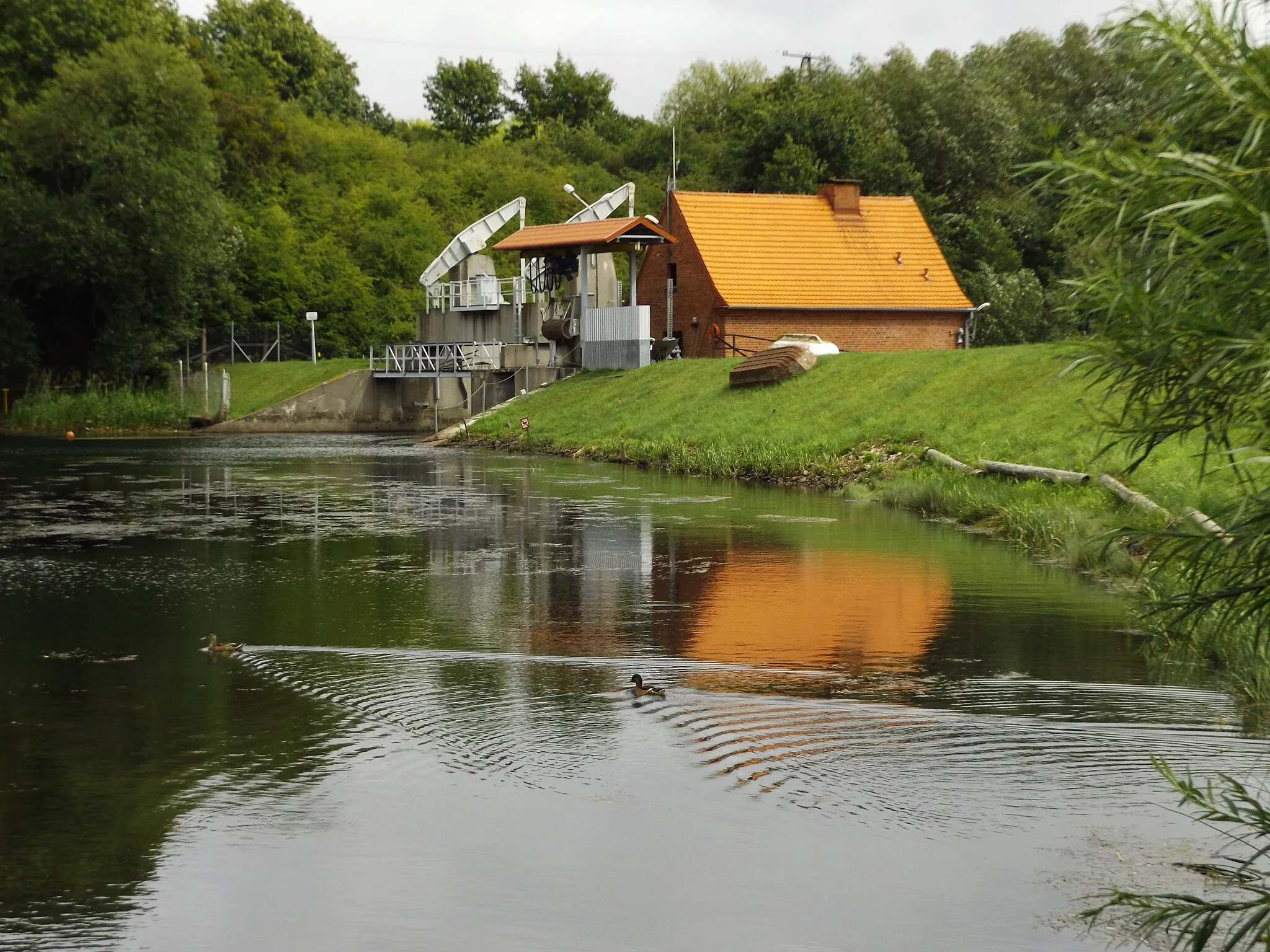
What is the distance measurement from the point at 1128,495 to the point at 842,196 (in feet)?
124

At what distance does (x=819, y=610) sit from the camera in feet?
54.0

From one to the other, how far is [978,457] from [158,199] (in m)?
35.7

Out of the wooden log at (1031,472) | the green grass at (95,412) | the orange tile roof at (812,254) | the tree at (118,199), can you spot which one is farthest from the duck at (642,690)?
the green grass at (95,412)

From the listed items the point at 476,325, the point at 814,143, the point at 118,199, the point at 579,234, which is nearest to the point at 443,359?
the point at 476,325

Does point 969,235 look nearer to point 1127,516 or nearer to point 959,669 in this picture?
point 1127,516

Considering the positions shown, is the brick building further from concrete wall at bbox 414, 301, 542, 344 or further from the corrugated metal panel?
concrete wall at bbox 414, 301, 542, 344

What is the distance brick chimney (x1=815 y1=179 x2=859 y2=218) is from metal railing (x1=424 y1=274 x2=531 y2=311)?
39.0 feet

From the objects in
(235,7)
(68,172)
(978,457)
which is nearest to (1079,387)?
(978,457)

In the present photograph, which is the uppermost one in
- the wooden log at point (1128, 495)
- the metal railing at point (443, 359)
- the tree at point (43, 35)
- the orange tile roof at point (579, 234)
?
the tree at point (43, 35)

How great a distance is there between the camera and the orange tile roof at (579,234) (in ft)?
171

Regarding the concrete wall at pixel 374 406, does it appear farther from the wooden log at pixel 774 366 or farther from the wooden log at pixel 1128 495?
the wooden log at pixel 1128 495

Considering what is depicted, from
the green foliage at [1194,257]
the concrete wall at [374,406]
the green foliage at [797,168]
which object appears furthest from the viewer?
the green foliage at [797,168]

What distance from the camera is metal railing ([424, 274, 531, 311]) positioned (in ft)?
191

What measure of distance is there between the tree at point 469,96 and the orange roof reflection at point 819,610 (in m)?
97.0
